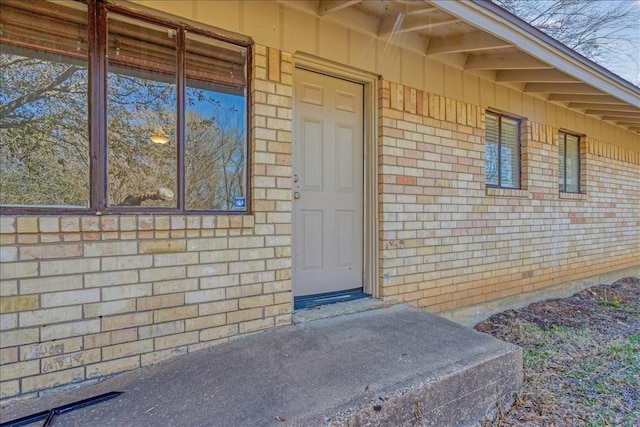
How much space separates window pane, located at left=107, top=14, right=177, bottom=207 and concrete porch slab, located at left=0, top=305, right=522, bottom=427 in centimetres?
111

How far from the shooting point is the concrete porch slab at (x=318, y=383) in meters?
1.73

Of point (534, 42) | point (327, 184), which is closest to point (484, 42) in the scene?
point (534, 42)

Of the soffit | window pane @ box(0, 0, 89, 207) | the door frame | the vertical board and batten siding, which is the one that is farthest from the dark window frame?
window pane @ box(0, 0, 89, 207)

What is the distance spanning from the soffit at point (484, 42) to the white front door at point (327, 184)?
0.58m

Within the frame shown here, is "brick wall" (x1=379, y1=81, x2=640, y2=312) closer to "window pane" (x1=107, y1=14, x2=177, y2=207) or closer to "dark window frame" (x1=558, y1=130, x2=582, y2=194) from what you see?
"dark window frame" (x1=558, y1=130, x2=582, y2=194)

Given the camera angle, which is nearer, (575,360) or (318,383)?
(318,383)

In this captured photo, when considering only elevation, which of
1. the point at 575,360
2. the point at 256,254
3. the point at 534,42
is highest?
Result: the point at 534,42

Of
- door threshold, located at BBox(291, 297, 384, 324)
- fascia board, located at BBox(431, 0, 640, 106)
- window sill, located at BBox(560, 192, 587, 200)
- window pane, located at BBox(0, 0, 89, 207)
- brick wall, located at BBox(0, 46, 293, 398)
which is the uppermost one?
fascia board, located at BBox(431, 0, 640, 106)

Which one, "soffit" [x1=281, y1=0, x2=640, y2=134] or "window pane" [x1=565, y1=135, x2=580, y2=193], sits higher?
"soffit" [x1=281, y1=0, x2=640, y2=134]

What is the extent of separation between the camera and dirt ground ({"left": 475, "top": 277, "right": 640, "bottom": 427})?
2396mm

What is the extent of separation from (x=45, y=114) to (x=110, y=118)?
1.07ft

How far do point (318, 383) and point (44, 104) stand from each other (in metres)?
2.24

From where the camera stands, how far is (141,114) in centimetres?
235

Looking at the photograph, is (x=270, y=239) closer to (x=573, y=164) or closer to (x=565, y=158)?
(x=565, y=158)
